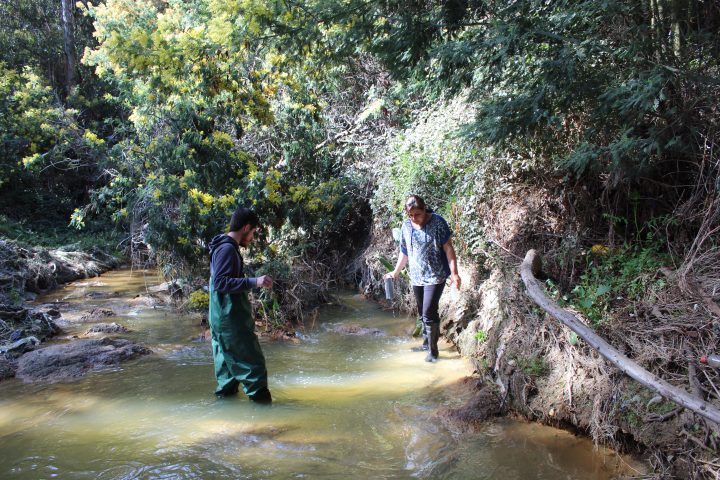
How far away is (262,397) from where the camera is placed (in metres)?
4.98

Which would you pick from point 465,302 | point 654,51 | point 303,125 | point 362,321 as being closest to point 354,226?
point 303,125

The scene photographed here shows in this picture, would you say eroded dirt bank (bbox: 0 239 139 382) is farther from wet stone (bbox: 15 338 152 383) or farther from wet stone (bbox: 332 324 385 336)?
wet stone (bbox: 332 324 385 336)

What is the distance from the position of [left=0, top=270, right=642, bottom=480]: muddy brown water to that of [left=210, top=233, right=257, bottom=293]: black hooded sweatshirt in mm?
1189

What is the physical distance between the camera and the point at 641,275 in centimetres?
476

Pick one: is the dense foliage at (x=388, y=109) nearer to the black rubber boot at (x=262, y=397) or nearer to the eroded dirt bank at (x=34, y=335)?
the eroded dirt bank at (x=34, y=335)

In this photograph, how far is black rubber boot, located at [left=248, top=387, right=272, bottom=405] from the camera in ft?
16.3

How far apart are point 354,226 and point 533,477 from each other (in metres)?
9.10

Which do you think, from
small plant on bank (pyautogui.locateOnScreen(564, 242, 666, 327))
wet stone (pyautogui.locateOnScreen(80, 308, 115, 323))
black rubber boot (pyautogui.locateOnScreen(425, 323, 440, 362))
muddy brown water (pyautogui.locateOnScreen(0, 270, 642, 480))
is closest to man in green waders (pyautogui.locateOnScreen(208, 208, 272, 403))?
muddy brown water (pyautogui.locateOnScreen(0, 270, 642, 480))

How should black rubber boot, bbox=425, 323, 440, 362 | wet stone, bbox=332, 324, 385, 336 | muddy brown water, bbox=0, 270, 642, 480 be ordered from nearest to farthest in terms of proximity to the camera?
muddy brown water, bbox=0, 270, 642, 480
black rubber boot, bbox=425, 323, 440, 362
wet stone, bbox=332, 324, 385, 336

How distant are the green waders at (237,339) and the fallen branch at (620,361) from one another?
260cm

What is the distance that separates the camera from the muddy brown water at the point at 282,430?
3.84 metres

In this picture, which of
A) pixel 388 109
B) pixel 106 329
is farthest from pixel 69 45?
pixel 106 329

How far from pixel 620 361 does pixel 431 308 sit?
276 centimetres

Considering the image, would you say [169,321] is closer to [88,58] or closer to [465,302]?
[465,302]
